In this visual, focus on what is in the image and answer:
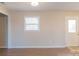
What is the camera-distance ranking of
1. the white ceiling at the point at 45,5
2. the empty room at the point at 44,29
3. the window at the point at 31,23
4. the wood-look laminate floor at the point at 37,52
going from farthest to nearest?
the window at the point at 31,23 → the empty room at the point at 44,29 → the wood-look laminate floor at the point at 37,52 → the white ceiling at the point at 45,5

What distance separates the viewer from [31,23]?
7.25 m

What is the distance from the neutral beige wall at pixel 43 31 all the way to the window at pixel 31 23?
0.66 feet

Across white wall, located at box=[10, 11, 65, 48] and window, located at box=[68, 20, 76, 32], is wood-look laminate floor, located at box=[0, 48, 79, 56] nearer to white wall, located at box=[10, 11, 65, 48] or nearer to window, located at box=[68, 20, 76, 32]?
white wall, located at box=[10, 11, 65, 48]

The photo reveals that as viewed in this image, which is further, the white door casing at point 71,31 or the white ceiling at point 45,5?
the white door casing at point 71,31

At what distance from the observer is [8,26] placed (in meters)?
6.76

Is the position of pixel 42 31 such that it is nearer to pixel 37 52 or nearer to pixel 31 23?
pixel 31 23

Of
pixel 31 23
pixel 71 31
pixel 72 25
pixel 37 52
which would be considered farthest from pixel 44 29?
pixel 37 52

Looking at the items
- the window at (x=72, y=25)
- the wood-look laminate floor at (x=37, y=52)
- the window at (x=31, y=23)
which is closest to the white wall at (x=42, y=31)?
the window at (x=31, y=23)

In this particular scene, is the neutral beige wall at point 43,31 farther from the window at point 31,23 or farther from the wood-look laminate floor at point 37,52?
the wood-look laminate floor at point 37,52

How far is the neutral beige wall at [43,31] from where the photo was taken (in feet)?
23.0

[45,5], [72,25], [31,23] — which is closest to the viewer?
[45,5]

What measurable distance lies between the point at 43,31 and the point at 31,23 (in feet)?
2.45

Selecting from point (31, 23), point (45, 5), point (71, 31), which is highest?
point (45, 5)

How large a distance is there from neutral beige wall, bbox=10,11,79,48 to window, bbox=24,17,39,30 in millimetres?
200
